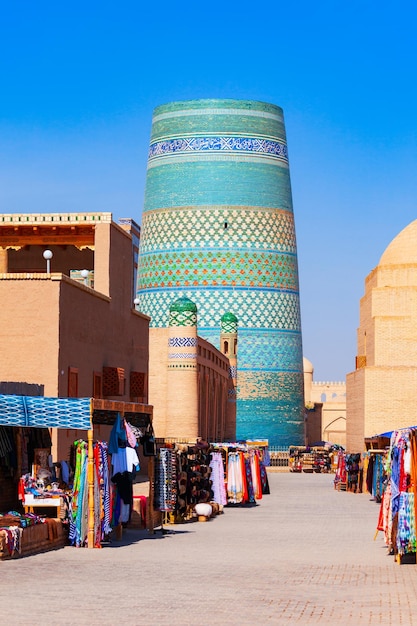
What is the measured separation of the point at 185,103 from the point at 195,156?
5.17ft

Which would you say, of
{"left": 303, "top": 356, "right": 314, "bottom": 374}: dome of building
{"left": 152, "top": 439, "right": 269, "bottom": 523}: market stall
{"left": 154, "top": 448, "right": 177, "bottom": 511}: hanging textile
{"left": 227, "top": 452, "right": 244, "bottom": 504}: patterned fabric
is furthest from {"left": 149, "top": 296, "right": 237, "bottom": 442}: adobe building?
{"left": 303, "top": 356, "right": 314, "bottom": 374}: dome of building

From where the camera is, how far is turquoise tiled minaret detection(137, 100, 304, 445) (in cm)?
3709

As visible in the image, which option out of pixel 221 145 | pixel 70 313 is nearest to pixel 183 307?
pixel 70 313

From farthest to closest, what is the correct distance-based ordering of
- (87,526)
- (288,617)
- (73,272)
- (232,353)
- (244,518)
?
(232,353), (73,272), (244,518), (87,526), (288,617)

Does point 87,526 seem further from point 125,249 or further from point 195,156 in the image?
point 195,156

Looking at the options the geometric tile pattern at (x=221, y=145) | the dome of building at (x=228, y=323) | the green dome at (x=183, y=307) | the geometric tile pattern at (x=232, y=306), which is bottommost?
the green dome at (x=183, y=307)

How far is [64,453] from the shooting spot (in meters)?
16.5

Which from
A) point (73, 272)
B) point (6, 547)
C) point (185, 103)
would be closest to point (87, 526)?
point (6, 547)

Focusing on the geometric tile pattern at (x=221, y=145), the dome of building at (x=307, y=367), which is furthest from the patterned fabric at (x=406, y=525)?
the dome of building at (x=307, y=367)

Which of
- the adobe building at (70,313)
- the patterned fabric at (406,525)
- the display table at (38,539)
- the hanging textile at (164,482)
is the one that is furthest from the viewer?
the adobe building at (70,313)

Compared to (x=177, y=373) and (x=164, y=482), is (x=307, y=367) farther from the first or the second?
(x=164, y=482)

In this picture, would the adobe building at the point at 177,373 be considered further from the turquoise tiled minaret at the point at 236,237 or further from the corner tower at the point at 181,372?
the turquoise tiled minaret at the point at 236,237

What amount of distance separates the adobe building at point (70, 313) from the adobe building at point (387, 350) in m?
7.00

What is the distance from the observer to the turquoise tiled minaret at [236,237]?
3709cm
